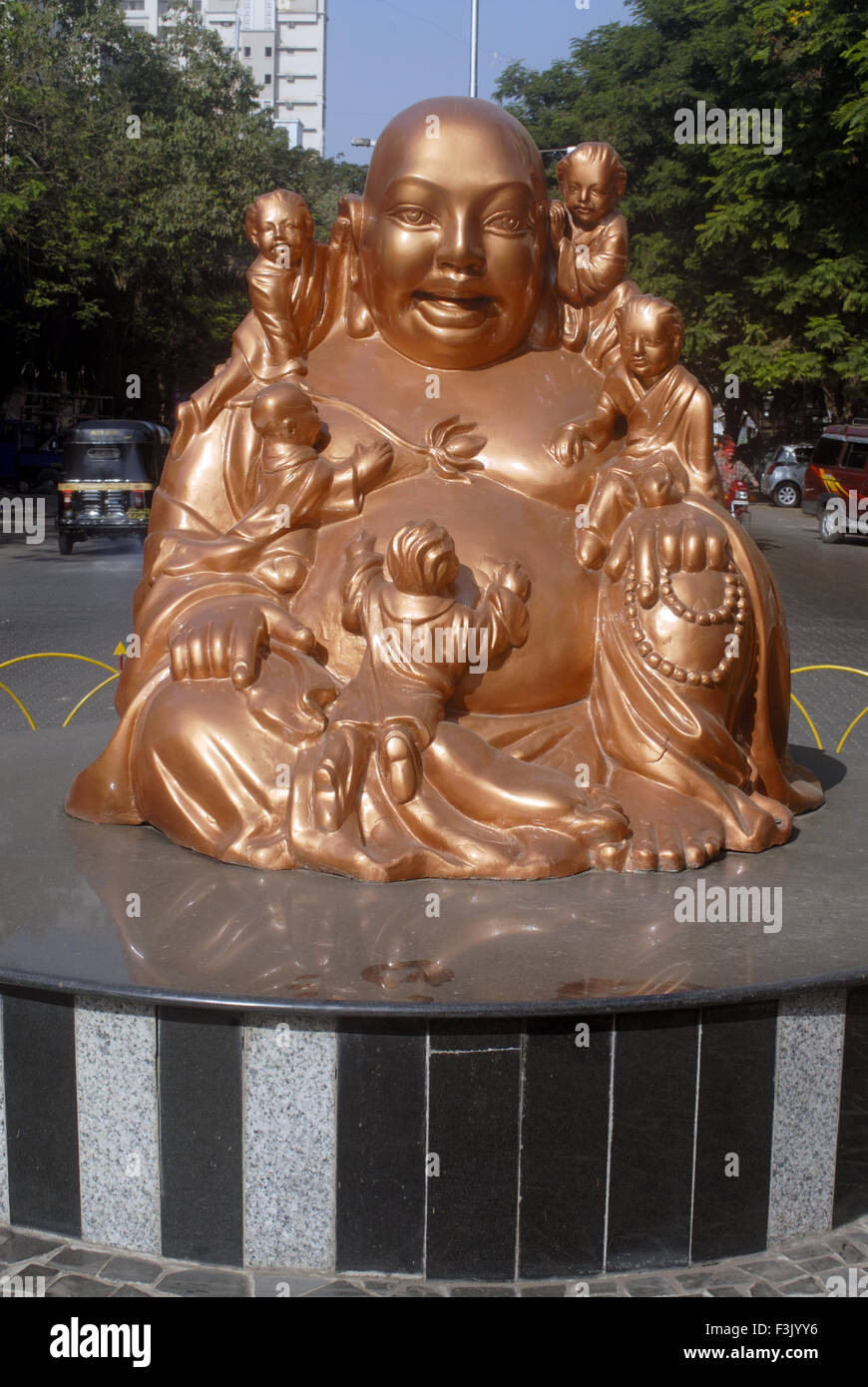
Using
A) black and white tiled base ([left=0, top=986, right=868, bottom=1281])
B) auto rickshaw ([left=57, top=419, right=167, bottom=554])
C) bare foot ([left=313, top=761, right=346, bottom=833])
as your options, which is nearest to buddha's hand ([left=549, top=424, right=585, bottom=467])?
bare foot ([left=313, top=761, right=346, bottom=833])

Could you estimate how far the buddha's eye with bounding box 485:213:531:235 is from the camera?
12.9ft

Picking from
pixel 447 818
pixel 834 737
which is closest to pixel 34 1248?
pixel 447 818

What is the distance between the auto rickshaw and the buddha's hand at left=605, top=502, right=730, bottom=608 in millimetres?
13342

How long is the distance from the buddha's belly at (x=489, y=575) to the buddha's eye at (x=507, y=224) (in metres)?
0.77

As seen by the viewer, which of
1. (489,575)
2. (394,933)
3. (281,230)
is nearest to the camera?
(394,933)

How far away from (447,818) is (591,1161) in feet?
3.44

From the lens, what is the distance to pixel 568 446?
4.01 m

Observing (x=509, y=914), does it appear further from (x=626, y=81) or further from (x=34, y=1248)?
(x=626, y=81)

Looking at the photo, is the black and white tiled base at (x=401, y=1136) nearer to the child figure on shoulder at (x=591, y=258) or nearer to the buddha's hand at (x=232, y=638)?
the buddha's hand at (x=232, y=638)

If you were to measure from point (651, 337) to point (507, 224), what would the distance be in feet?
1.81

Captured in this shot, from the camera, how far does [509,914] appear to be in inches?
→ 125

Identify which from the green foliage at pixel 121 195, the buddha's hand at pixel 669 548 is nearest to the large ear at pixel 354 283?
the buddha's hand at pixel 669 548
